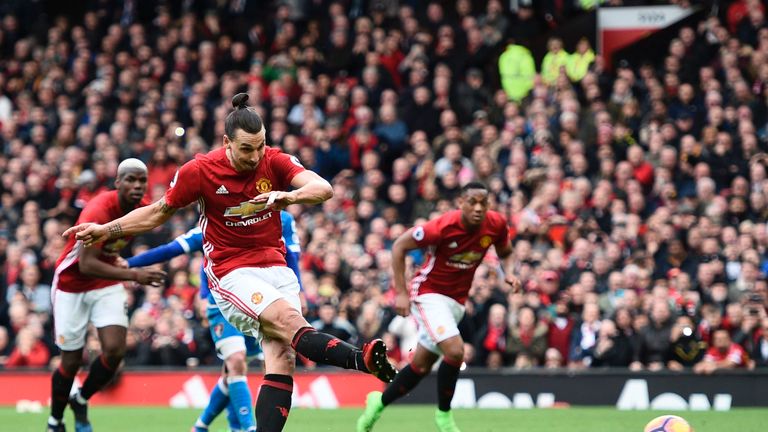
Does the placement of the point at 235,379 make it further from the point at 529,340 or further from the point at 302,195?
the point at 529,340

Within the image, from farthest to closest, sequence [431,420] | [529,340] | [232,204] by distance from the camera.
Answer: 1. [529,340]
2. [431,420]
3. [232,204]

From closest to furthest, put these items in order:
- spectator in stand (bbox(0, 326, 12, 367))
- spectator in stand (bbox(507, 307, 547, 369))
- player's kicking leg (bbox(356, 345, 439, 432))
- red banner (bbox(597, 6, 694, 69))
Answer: player's kicking leg (bbox(356, 345, 439, 432)) < spectator in stand (bbox(507, 307, 547, 369)) < spectator in stand (bbox(0, 326, 12, 367)) < red banner (bbox(597, 6, 694, 69))

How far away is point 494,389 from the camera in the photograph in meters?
15.9

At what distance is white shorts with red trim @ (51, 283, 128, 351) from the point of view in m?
11.8

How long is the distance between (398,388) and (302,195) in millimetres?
3636

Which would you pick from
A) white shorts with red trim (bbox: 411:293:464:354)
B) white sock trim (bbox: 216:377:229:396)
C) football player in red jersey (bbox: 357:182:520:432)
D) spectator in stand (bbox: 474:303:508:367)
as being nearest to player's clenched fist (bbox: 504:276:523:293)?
football player in red jersey (bbox: 357:182:520:432)

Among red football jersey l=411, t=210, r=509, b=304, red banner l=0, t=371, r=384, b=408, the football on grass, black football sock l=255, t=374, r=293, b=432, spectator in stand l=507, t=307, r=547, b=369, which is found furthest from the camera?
red banner l=0, t=371, r=384, b=408

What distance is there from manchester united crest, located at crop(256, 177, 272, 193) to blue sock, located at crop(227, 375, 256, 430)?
2.55 m

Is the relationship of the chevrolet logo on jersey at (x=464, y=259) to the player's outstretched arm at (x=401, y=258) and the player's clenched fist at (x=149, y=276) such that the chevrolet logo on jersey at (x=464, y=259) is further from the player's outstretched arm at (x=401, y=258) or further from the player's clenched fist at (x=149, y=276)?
the player's clenched fist at (x=149, y=276)

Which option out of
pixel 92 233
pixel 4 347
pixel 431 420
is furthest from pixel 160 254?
pixel 4 347

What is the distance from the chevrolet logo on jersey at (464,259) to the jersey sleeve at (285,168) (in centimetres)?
342

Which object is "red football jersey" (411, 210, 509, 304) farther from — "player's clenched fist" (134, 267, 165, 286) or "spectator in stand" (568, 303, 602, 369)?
"spectator in stand" (568, 303, 602, 369)

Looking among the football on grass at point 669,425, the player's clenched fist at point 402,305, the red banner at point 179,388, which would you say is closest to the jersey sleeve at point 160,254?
the player's clenched fist at point 402,305

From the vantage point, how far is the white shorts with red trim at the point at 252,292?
8.75 metres
